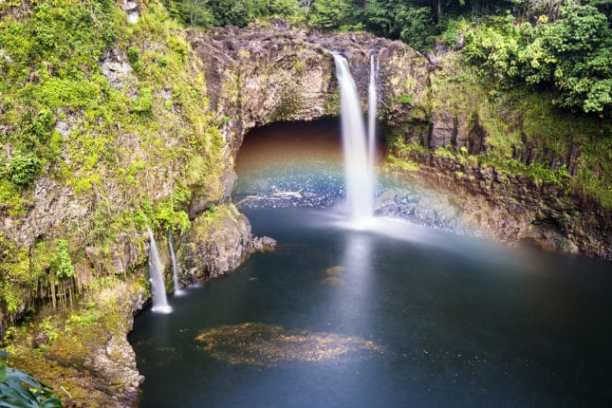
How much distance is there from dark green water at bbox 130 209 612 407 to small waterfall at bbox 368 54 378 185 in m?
5.21

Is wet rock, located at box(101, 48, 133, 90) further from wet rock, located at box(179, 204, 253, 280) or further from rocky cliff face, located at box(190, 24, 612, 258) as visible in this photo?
rocky cliff face, located at box(190, 24, 612, 258)

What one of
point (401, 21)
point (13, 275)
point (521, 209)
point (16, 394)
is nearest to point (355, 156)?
point (401, 21)

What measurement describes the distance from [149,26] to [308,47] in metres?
8.12

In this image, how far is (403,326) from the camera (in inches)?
565

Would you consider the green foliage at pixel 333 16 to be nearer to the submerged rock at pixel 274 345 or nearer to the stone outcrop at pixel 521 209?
the stone outcrop at pixel 521 209

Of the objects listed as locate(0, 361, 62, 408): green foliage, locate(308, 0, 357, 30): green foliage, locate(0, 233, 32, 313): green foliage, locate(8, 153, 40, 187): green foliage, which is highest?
locate(308, 0, 357, 30): green foliage

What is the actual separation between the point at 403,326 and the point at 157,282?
279 inches

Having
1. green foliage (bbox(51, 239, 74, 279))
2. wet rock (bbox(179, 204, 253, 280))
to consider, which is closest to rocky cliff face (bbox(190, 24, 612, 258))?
wet rock (bbox(179, 204, 253, 280))

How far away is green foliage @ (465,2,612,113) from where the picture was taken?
17.9 metres

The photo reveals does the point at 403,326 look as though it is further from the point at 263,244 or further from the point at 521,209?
the point at 521,209

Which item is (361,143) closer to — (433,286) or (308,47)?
(308,47)

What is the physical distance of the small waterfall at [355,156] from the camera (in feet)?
76.7

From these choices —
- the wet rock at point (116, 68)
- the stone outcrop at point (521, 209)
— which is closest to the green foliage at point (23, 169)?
the wet rock at point (116, 68)

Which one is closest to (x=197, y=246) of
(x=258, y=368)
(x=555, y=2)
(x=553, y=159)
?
(x=258, y=368)
